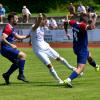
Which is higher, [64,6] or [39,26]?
[39,26]

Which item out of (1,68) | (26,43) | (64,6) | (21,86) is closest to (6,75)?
(21,86)

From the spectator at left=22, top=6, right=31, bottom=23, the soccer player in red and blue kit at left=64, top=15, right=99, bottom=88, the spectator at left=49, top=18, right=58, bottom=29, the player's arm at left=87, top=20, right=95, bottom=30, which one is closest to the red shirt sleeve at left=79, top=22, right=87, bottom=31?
the soccer player in red and blue kit at left=64, top=15, right=99, bottom=88

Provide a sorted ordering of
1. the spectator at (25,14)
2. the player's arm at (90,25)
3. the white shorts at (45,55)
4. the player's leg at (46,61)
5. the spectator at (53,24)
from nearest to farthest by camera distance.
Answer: the player's arm at (90,25) → the player's leg at (46,61) → the white shorts at (45,55) → the spectator at (53,24) → the spectator at (25,14)

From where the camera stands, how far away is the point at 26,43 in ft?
125

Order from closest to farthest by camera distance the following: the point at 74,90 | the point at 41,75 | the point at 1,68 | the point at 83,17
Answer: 1. the point at 74,90
2. the point at 83,17
3. the point at 41,75
4. the point at 1,68

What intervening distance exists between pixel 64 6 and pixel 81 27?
1588 inches

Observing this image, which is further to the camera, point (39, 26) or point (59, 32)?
point (59, 32)

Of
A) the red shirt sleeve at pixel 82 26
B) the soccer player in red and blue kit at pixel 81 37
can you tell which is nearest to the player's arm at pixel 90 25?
the soccer player in red and blue kit at pixel 81 37

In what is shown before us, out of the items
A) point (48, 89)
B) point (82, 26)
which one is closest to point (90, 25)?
point (82, 26)

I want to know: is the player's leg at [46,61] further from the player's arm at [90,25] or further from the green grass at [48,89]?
the player's arm at [90,25]

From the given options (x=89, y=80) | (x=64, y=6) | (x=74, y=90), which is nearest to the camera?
(x=74, y=90)

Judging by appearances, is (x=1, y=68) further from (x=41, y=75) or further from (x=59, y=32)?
(x=59, y=32)

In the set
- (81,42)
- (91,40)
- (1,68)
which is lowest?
(91,40)

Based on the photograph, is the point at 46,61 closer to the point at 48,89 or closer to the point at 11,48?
the point at 11,48
